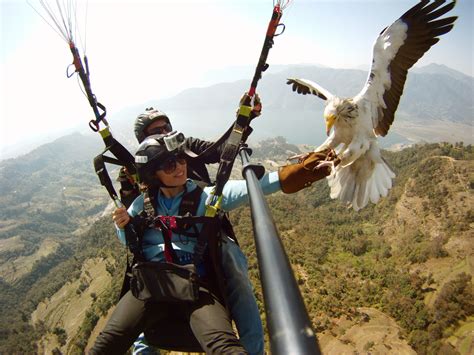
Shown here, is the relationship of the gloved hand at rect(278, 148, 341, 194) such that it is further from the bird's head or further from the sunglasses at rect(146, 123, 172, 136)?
the bird's head

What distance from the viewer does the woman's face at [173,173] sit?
9.01ft

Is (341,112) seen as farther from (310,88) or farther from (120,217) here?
(120,217)

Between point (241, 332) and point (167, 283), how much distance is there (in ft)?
2.92

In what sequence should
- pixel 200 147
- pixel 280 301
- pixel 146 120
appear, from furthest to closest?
pixel 200 147
pixel 146 120
pixel 280 301

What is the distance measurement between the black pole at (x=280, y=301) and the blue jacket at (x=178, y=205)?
1.42 meters

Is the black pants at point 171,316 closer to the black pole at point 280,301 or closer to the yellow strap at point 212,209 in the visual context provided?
the yellow strap at point 212,209

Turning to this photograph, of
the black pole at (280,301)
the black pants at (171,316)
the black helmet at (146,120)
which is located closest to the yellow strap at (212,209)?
the black pants at (171,316)

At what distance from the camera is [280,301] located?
90cm

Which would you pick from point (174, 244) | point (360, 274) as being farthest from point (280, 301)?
point (360, 274)

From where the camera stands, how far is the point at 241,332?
2.70m

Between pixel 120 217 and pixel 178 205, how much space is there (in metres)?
0.54

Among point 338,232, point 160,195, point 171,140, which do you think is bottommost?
point 338,232

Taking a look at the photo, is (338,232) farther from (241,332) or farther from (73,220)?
A: (73,220)

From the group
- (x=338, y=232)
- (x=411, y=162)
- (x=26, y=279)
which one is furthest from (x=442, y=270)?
(x=26, y=279)
